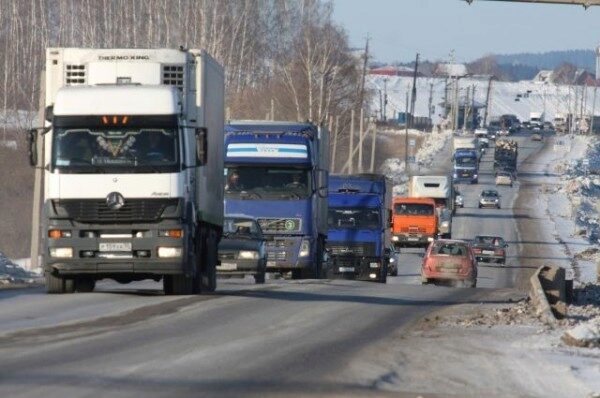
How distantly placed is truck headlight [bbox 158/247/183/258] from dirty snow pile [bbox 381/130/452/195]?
235ft

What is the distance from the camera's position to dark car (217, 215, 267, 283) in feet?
110

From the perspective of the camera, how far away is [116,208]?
72.9 ft

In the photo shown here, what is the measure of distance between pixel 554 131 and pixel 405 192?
9880 centimetres

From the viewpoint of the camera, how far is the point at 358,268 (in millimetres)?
47500

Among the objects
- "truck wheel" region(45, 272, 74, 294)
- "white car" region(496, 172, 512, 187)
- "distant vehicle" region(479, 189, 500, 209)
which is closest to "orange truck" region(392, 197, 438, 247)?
"distant vehicle" region(479, 189, 500, 209)

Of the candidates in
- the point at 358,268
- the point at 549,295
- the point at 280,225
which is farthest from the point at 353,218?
the point at 549,295

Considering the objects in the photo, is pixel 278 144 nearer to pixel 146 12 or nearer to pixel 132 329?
pixel 132 329

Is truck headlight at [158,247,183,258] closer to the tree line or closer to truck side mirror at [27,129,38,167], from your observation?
truck side mirror at [27,129,38,167]

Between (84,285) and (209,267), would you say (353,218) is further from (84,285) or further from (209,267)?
(84,285)

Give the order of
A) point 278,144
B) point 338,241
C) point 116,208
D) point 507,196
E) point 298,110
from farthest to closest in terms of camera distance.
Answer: point 507,196
point 298,110
point 338,241
point 278,144
point 116,208

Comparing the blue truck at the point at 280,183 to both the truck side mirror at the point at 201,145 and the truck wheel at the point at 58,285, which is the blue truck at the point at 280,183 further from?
the truck side mirror at the point at 201,145

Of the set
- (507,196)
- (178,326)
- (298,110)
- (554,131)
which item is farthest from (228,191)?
(554,131)

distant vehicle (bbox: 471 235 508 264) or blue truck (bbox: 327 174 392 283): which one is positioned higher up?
blue truck (bbox: 327 174 392 283)

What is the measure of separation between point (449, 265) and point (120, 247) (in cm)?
2603
